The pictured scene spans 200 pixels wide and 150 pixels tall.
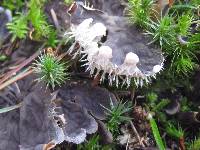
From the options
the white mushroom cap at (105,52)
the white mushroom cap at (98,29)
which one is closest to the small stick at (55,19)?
the white mushroom cap at (98,29)

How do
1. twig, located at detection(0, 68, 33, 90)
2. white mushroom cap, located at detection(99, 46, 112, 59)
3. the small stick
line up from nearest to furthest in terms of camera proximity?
white mushroom cap, located at detection(99, 46, 112, 59) < twig, located at detection(0, 68, 33, 90) < the small stick

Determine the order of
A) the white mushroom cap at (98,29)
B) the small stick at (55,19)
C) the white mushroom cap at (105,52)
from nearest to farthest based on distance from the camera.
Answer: the white mushroom cap at (105,52)
the white mushroom cap at (98,29)
the small stick at (55,19)

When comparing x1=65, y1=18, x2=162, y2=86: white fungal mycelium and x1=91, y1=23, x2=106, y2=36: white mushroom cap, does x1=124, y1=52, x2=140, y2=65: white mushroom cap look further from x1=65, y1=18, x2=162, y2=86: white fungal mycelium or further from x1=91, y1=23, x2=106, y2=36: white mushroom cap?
x1=91, y1=23, x2=106, y2=36: white mushroom cap

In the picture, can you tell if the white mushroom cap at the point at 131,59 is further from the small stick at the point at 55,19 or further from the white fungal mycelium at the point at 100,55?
the small stick at the point at 55,19

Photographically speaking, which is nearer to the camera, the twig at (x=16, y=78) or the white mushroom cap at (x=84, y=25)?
the white mushroom cap at (x=84, y=25)

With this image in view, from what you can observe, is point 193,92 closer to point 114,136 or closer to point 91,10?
point 114,136

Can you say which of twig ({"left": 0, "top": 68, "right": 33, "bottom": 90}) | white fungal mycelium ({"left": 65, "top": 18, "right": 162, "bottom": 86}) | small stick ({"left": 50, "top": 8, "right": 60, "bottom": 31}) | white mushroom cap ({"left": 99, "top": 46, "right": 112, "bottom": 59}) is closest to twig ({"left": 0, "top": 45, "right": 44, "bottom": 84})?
twig ({"left": 0, "top": 68, "right": 33, "bottom": 90})

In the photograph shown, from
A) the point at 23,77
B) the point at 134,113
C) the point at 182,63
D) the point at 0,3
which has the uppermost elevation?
the point at 0,3

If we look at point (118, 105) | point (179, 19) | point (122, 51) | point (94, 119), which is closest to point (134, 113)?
point (118, 105)

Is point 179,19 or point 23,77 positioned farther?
point 23,77

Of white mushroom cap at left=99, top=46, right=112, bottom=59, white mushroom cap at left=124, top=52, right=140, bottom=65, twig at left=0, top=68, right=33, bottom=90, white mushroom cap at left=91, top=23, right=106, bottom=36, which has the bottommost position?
twig at left=0, top=68, right=33, bottom=90

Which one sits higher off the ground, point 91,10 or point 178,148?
point 91,10
